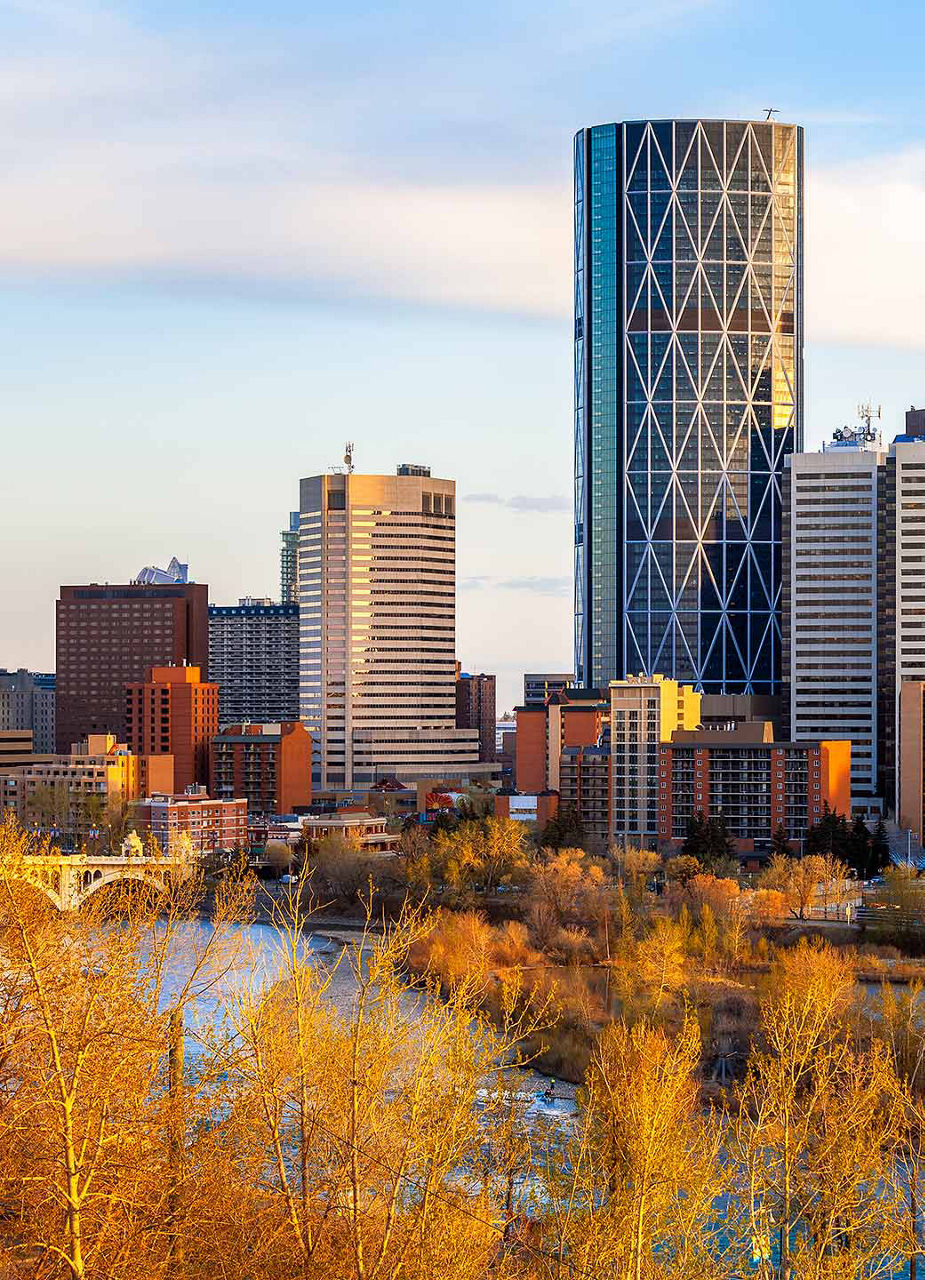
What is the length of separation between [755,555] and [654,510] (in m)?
7.09

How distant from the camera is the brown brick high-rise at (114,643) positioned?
130 m

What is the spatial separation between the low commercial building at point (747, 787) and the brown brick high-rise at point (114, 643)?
216 ft

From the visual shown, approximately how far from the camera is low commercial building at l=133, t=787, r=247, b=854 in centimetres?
7706

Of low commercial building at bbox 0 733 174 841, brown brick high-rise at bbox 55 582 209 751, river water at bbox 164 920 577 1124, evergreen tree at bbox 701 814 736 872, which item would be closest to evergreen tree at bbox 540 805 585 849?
evergreen tree at bbox 701 814 736 872

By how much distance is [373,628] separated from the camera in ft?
362

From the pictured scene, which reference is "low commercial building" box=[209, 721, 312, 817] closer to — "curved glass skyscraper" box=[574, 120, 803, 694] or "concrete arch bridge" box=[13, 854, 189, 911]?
"concrete arch bridge" box=[13, 854, 189, 911]

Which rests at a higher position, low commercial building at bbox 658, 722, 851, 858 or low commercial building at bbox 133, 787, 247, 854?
low commercial building at bbox 658, 722, 851, 858

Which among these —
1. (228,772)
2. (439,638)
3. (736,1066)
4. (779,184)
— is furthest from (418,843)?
(779,184)

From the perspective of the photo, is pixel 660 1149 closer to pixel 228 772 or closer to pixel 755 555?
pixel 228 772

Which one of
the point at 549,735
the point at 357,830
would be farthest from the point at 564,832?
the point at 549,735

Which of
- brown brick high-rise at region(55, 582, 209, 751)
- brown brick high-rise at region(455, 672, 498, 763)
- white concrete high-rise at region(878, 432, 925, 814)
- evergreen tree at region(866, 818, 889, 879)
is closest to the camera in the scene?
evergreen tree at region(866, 818, 889, 879)

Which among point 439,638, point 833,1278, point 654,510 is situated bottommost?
point 833,1278

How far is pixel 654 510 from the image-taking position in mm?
119188

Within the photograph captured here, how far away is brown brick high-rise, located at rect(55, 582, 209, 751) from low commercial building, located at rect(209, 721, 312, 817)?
3922cm
